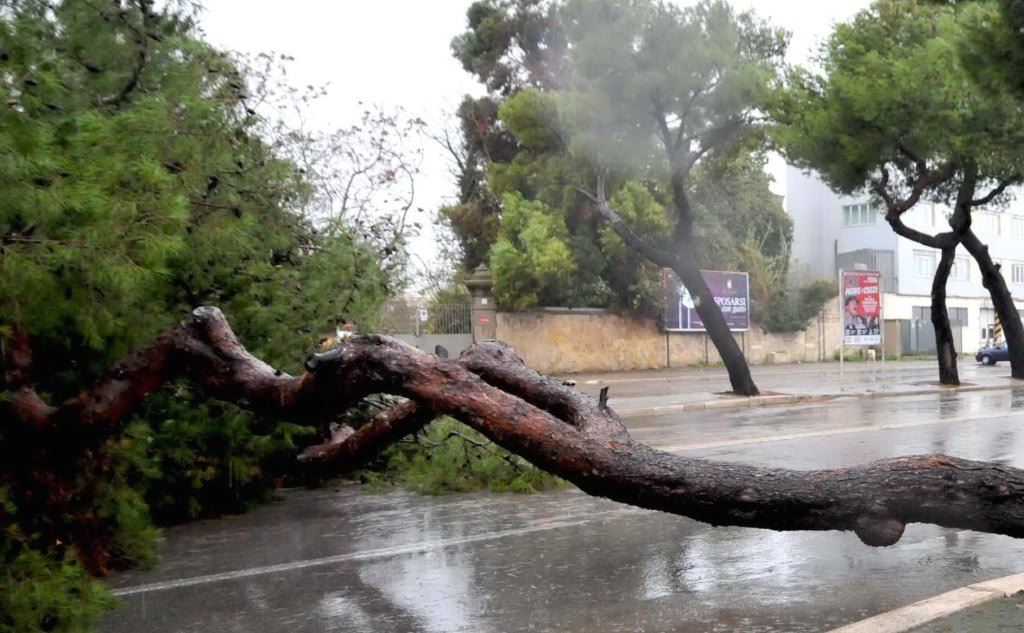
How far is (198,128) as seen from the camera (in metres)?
6.77

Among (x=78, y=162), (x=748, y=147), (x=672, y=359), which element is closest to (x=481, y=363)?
(x=78, y=162)

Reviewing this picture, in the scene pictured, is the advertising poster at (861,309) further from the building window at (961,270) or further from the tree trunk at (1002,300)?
the building window at (961,270)

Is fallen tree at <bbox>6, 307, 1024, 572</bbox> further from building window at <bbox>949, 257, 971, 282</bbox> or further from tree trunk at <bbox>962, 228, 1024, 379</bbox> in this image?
building window at <bbox>949, 257, 971, 282</bbox>

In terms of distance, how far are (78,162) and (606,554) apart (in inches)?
166

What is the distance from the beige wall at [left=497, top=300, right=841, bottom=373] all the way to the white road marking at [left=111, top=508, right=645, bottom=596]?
24.8 metres

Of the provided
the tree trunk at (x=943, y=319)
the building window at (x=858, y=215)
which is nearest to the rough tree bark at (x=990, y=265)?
the tree trunk at (x=943, y=319)

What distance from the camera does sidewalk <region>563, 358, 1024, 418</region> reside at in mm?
21455

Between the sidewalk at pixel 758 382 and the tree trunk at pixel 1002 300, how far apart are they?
0.78 metres

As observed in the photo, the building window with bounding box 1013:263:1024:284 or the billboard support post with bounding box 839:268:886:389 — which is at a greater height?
the building window with bounding box 1013:263:1024:284

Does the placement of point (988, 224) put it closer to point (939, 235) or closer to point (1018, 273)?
point (1018, 273)

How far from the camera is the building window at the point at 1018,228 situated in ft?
200

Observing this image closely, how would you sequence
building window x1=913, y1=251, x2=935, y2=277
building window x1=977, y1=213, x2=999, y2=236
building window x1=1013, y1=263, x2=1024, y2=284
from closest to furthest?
building window x1=913, y1=251, x2=935, y2=277 → building window x1=977, y1=213, x2=999, y2=236 → building window x1=1013, y1=263, x2=1024, y2=284

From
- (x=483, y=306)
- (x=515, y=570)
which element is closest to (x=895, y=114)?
(x=483, y=306)

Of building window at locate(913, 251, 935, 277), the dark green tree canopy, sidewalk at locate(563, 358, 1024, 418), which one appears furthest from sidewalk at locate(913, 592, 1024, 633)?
building window at locate(913, 251, 935, 277)
